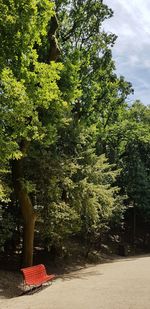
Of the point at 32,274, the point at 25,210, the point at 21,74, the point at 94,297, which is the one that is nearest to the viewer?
the point at 94,297

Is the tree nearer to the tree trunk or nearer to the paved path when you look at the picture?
the paved path

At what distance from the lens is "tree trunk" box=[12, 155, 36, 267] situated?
20719mm

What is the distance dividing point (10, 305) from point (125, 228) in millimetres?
31915

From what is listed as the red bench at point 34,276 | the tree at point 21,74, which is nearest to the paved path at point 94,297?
the red bench at point 34,276

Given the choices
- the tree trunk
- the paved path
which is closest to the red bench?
the paved path

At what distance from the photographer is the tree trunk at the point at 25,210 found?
68.0 feet

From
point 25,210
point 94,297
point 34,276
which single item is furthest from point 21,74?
point 25,210

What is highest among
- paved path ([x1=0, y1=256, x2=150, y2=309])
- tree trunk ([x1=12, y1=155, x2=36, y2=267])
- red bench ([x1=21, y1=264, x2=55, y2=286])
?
tree trunk ([x1=12, y1=155, x2=36, y2=267])

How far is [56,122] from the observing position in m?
21.3

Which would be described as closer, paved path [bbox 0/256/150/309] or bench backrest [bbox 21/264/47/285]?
paved path [bbox 0/256/150/309]

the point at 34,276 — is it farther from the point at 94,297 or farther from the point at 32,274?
the point at 94,297

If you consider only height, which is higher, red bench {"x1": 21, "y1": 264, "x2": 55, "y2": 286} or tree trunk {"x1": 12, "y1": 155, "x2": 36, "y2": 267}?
tree trunk {"x1": 12, "y1": 155, "x2": 36, "y2": 267}

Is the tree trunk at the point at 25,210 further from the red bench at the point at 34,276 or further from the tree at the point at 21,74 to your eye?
the tree at the point at 21,74

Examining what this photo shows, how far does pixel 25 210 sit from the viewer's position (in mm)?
20906
